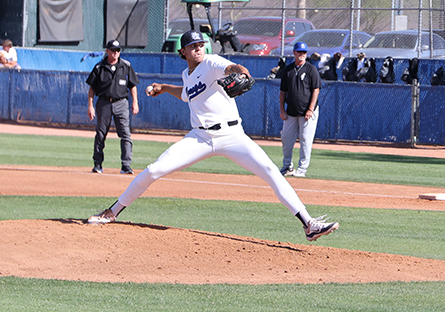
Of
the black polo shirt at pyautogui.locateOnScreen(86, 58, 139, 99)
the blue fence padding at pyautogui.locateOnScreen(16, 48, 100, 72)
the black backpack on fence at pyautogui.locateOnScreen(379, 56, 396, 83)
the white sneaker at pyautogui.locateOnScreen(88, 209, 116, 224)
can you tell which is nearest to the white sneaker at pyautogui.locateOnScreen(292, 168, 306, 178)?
the black polo shirt at pyautogui.locateOnScreen(86, 58, 139, 99)

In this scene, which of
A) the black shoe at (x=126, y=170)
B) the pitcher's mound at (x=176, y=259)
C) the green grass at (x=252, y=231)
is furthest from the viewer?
the black shoe at (x=126, y=170)

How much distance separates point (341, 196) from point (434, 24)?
14932 millimetres

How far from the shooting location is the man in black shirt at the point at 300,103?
12.5m

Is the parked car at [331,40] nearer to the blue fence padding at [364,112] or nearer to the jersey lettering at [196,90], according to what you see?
the blue fence padding at [364,112]

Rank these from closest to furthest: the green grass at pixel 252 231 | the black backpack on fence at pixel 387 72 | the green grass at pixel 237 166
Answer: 1. the green grass at pixel 252 231
2. the green grass at pixel 237 166
3. the black backpack on fence at pixel 387 72

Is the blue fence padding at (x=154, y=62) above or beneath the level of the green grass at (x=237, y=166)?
above

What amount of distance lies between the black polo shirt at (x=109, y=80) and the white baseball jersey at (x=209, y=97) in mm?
5670

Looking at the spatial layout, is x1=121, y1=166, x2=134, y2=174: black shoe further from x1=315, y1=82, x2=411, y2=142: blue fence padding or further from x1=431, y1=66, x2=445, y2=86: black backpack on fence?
x1=431, y1=66, x2=445, y2=86: black backpack on fence

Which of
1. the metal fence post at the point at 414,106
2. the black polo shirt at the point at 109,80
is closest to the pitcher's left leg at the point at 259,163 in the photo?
the black polo shirt at the point at 109,80

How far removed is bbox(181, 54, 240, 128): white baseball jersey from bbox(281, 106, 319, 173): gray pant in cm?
624

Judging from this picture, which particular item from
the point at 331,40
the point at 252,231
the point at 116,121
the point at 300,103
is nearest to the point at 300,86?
the point at 300,103

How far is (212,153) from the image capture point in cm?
650

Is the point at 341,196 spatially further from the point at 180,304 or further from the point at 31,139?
the point at 31,139

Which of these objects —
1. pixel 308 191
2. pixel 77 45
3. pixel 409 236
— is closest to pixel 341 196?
pixel 308 191
